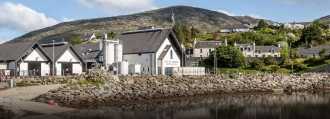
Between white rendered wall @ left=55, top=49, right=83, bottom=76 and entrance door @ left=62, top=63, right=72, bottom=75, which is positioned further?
entrance door @ left=62, top=63, right=72, bottom=75

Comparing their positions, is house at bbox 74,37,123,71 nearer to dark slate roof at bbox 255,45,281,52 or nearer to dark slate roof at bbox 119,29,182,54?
dark slate roof at bbox 119,29,182,54

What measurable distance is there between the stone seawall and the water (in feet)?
10.8

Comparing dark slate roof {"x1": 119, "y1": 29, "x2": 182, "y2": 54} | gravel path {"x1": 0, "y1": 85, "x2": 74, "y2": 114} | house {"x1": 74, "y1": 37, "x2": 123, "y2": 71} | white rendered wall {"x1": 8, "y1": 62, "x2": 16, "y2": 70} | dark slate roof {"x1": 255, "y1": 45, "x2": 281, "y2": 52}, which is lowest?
gravel path {"x1": 0, "y1": 85, "x2": 74, "y2": 114}

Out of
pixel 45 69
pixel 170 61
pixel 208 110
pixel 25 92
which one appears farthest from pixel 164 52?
pixel 208 110

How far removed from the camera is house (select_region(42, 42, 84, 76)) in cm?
A: 7038

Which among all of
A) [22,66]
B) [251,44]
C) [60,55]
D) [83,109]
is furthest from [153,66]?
[251,44]

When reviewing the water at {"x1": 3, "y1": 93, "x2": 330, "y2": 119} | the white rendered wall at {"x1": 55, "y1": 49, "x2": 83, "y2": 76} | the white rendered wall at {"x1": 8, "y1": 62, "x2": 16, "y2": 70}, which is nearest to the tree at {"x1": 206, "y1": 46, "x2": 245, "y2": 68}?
the white rendered wall at {"x1": 55, "y1": 49, "x2": 83, "y2": 76}

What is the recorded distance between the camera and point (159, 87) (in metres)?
56.6

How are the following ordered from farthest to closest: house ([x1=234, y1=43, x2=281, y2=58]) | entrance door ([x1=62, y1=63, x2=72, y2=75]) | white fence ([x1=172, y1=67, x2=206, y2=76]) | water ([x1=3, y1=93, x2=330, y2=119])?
house ([x1=234, y1=43, x2=281, y2=58])
white fence ([x1=172, y1=67, x2=206, y2=76])
entrance door ([x1=62, y1=63, x2=72, y2=75])
water ([x1=3, y1=93, x2=330, y2=119])

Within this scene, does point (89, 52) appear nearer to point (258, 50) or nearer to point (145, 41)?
point (145, 41)

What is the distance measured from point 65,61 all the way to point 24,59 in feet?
20.5

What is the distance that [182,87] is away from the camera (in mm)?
58969

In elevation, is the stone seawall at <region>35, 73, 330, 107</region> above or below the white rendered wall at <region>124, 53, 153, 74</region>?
below

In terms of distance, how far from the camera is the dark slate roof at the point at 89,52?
7993cm
